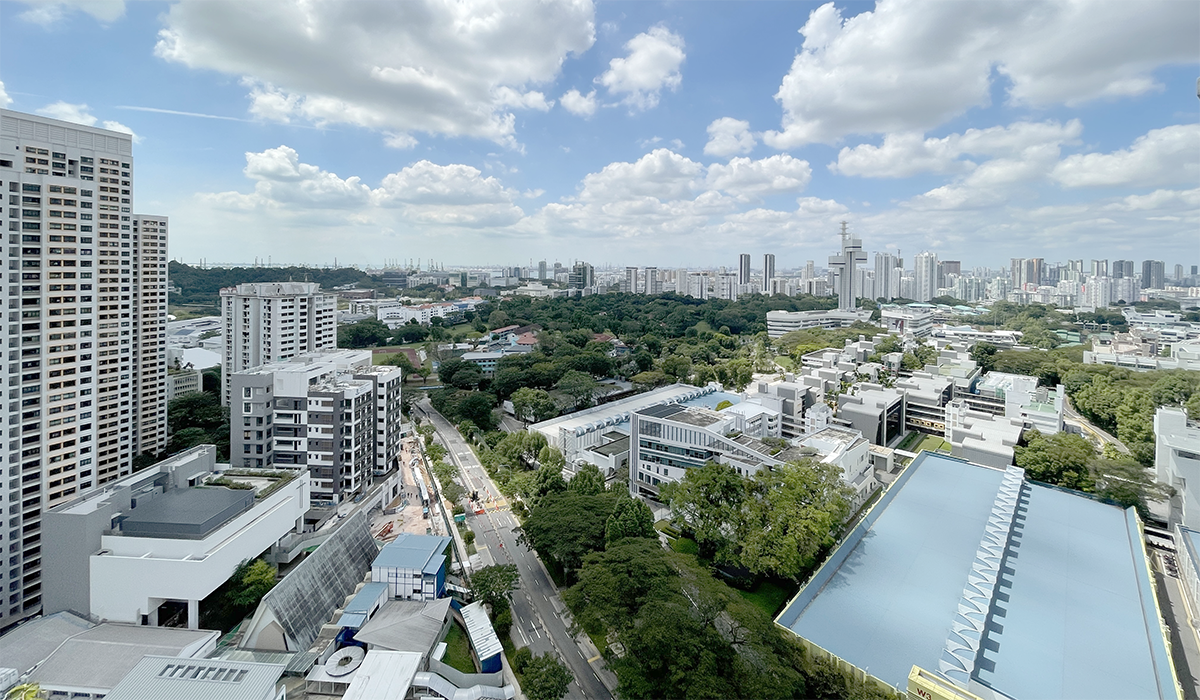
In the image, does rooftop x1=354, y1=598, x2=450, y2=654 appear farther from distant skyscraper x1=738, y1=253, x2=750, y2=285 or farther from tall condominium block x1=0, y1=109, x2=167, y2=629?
distant skyscraper x1=738, y1=253, x2=750, y2=285

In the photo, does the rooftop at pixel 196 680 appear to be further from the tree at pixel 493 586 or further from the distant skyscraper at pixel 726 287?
the distant skyscraper at pixel 726 287

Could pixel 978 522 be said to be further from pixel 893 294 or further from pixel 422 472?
pixel 893 294

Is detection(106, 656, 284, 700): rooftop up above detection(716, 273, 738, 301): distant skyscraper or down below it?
below

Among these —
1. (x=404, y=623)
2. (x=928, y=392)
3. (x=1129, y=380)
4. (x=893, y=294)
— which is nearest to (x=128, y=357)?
(x=404, y=623)

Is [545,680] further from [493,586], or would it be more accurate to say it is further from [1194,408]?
[1194,408]

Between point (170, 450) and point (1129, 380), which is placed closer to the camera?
point (170, 450)

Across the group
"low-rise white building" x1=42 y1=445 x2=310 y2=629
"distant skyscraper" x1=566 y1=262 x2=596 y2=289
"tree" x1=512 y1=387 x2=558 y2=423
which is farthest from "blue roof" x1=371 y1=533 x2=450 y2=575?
"distant skyscraper" x1=566 y1=262 x2=596 y2=289

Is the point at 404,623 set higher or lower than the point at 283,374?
lower

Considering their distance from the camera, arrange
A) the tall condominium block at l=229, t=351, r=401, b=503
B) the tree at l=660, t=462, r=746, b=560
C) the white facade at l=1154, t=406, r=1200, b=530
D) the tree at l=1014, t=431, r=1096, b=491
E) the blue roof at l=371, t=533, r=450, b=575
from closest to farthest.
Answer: the blue roof at l=371, t=533, r=450, b=575 → the tree at l=660, t=462, r=746, b=560 → the white facade at l=1154, t=406, r=1200, b=530 → the tall condominium block at l=229, t=351, r=401, b=503 → the tree at l=1014, t=431, r=1096, b=491
